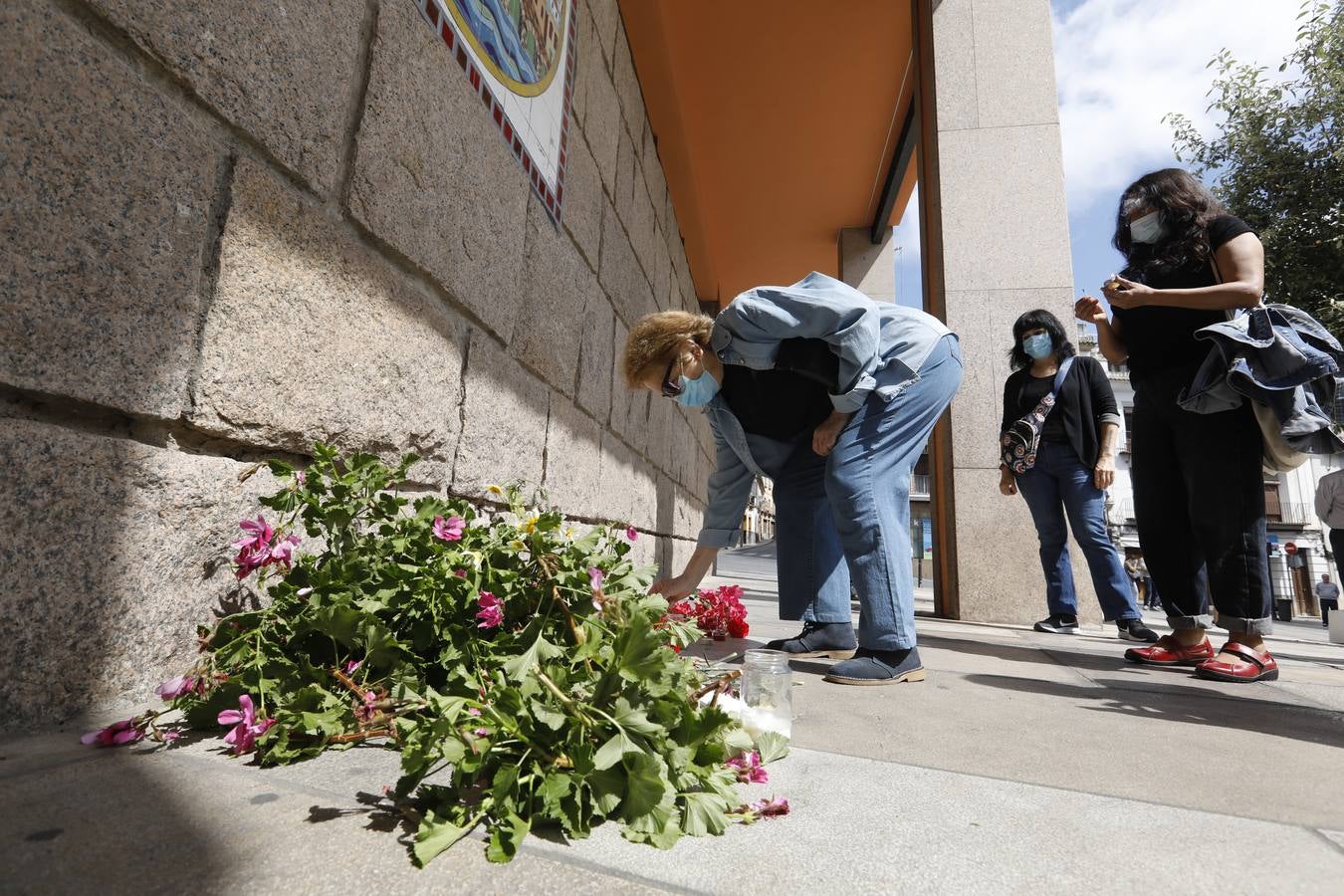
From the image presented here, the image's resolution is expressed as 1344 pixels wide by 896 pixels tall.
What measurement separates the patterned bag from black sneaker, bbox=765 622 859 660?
60.2 inches

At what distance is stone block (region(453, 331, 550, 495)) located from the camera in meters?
1.87

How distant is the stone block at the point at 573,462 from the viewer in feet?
8.32

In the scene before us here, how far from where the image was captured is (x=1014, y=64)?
4.58 metres

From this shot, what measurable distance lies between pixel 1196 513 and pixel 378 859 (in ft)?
7.76

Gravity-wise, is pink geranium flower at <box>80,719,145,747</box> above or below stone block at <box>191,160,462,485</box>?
below

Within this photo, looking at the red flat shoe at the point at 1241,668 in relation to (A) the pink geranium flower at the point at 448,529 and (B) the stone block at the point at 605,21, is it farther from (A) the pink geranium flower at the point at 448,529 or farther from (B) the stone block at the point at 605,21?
(B) the stone block at the point at 605,21

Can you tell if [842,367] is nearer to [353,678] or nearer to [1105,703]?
[1105,703]

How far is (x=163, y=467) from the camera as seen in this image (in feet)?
3.32

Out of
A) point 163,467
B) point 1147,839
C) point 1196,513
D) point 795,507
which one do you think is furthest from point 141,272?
point 1196,513

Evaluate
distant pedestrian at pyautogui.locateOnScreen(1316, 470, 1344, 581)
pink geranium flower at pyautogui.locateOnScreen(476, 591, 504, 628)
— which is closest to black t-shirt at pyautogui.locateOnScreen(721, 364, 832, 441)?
pink geranium flower at pyautogui.locateOnScreen(476, 591, 504, 628)

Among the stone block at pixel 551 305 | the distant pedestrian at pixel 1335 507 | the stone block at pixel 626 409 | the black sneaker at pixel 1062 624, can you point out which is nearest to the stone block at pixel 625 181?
the stone block at pixel 626 409

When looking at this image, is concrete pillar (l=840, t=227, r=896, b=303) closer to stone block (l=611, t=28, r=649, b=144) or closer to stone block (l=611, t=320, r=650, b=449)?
stone block (l=611, t=28, r=649, b=144)

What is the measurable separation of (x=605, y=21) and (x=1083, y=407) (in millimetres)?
3023

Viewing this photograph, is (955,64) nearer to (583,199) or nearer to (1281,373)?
(583,199)
